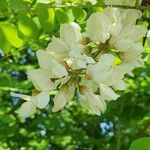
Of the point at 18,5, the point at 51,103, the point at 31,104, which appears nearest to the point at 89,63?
the point at 31,104

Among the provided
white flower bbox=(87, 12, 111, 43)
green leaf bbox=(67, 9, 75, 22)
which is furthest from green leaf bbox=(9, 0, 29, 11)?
white flower bbox=(87, 12, 111, 43)

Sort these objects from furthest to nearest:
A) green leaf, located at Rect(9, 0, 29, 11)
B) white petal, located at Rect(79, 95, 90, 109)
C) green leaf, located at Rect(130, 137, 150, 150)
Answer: green leaf, located at Rect(9, 0, 29, 11), white petal, located at Rect(79, 95, 90, 109), green leaf, located at Rect(130, 137, 150, 150)

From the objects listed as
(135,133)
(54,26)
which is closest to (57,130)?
(135,133)

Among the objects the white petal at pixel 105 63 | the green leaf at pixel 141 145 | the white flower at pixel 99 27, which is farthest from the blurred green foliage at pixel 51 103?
the green leaf at pixel 141 145

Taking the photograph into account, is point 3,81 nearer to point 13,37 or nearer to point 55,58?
point 13,37

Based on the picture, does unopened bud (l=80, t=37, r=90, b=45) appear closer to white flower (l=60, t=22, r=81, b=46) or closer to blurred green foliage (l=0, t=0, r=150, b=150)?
white flower (l=60, t=22, r=81, b=46)

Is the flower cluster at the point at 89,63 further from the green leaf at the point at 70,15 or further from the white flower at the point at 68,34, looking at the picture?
the green leaf at the point at 70,15
